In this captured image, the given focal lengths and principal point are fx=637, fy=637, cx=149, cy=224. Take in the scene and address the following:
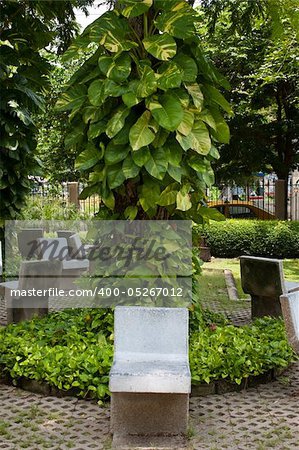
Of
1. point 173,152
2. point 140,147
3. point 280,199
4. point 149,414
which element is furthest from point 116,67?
point 280,199

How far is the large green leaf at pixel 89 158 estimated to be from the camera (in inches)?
227

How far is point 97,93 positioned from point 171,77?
669 mm

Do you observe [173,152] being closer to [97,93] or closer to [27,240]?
[97,93]

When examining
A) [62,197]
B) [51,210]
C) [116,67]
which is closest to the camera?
[116,67]

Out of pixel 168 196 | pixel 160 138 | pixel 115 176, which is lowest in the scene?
pixel 168 196

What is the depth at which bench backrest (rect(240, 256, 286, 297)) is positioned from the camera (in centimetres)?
726

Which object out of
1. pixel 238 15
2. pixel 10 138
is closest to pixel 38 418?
pixel 10 138

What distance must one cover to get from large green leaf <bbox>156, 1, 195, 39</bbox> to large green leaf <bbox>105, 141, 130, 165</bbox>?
1.06m

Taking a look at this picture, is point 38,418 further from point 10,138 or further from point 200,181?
point 10,138

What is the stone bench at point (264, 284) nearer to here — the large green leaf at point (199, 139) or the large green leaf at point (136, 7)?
the large green leaf at point (199, 139)

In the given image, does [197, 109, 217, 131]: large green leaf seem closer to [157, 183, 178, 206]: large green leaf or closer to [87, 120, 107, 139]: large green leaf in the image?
[157, 183, 178, 206]: large green leaf

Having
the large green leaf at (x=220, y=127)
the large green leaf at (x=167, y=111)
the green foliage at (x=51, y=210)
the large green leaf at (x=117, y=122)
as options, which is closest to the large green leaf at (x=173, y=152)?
the large green leaf at (x=167, y=111)

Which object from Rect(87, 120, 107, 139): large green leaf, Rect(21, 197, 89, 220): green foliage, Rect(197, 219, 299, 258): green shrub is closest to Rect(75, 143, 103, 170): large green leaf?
Rect(87, 120, 107, 139): large green leaf

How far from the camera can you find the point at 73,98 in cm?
588
